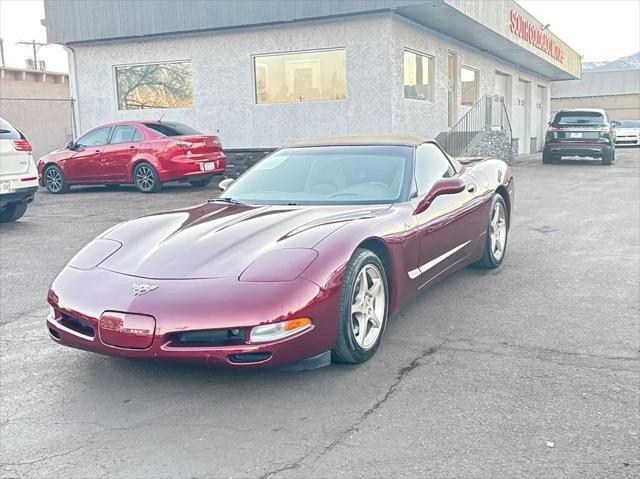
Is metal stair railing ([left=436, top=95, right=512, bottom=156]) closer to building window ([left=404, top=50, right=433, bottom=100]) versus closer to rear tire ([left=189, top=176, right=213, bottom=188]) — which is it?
building window ([left=404, top=50, right=433, bottom=100])

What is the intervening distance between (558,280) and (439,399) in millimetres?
2984

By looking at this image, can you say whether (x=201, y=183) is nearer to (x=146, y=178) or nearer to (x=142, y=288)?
(x=146, y=178)

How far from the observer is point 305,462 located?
2.85 m

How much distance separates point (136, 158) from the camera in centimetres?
1346

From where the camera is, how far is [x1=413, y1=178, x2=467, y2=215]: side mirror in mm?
4867

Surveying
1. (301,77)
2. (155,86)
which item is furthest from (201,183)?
(155,86)

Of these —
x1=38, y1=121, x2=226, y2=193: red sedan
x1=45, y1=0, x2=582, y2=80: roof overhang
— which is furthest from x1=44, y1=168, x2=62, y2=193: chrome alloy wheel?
x1=45, y1=0, x2=582, y2=80: roof overhang

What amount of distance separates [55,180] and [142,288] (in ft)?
38.4

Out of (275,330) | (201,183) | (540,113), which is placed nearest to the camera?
(275,330)

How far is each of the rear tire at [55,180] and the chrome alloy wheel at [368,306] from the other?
37.9 ft

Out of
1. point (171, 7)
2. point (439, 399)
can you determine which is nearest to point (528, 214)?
point (439, 399)

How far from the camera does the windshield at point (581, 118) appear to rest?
20609mm

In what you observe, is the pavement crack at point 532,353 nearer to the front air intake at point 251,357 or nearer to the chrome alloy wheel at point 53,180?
the front air intake at point 251,357

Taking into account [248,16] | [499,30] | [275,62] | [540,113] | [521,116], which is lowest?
[521,116]
